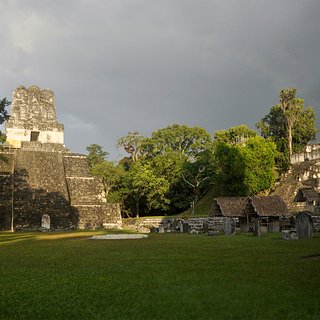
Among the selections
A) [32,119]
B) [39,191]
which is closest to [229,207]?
[39,191]

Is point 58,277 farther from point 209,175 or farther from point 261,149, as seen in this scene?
point 209,175

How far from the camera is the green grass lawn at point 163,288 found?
4.92 m

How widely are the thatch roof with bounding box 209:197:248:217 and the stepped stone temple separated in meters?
8.74

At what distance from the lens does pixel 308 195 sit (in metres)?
31.4

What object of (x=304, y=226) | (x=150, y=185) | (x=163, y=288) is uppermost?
(x=150, y=185)

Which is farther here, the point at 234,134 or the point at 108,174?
the point at 234,134

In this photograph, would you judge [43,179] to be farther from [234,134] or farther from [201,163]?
[234,134]

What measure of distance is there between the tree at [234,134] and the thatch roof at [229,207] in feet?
78.3

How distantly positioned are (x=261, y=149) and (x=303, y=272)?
32193mm

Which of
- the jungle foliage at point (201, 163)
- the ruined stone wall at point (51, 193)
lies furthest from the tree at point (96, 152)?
the ruined stone wall at point (51, 193)

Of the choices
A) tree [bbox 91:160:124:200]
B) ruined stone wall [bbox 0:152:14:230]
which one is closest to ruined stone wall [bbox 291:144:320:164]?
tree [bbox 91:160:124:200]

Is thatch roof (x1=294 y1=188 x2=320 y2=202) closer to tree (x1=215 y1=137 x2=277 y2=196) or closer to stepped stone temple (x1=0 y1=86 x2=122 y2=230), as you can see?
tree (x1=215 y1=137 x2=277 y2=196)

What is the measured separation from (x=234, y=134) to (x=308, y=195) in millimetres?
19665

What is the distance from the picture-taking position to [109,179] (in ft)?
148
